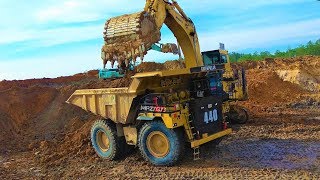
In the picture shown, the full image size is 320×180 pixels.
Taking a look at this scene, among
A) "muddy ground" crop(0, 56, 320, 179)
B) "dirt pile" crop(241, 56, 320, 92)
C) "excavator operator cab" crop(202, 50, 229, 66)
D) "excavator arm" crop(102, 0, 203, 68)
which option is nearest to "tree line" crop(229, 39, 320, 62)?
"dirt pile" crop(241, 56, 320, 92)

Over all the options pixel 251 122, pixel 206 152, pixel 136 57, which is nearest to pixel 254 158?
pixel 206 152

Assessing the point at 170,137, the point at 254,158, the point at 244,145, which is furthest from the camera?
the point at 244,145

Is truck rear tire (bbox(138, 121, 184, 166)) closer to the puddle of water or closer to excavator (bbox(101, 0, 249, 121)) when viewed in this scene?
the puddle of water

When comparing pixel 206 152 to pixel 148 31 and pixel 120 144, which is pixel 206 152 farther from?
pixel 148 31

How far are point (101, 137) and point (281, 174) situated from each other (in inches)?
168

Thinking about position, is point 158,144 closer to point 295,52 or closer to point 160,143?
point 160,143

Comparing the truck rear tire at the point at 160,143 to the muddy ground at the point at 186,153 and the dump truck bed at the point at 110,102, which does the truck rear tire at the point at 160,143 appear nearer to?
the muddy ground at the point at 186,153

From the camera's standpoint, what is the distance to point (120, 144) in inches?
350

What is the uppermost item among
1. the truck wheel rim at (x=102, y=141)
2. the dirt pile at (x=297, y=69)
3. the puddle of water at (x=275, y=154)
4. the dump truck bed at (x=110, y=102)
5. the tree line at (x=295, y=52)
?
the tree line at (x=295, y=52)

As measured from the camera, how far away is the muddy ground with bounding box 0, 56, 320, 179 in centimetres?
764

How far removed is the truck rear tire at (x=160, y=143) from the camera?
768 centimetres

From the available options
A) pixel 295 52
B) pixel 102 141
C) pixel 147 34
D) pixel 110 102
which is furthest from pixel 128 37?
pixel 295 52

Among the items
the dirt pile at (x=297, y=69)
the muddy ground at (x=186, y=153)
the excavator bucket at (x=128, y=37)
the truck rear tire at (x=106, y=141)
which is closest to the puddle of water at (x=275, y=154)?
the muddy ground at (x=186, y=153)

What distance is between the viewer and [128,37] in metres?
8.59
